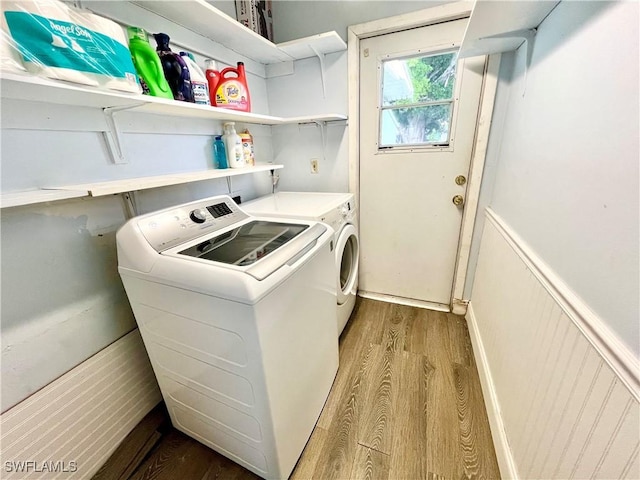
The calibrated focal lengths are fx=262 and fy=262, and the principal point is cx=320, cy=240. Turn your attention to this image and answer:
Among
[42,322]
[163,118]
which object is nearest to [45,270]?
[42,322]

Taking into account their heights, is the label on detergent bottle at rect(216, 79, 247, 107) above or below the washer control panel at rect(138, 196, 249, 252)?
above

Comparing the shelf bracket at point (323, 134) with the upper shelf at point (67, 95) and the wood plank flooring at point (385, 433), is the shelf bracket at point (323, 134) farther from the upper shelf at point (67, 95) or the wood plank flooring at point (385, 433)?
the wood plank flooring at point (385, 433)

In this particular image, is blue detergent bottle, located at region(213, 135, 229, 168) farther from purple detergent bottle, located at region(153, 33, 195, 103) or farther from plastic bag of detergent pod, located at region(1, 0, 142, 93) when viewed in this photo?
plastic bag of detergent pod, located at region(1, 0, 142, 93)

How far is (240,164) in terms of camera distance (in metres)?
1.69

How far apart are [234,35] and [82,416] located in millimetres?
2039

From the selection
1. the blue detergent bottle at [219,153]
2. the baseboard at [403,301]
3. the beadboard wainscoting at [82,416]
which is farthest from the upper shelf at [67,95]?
the baseboard at [403,301]

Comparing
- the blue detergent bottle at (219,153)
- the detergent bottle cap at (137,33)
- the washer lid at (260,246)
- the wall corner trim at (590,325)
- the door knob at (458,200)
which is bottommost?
the wall corner trim at (590,325)

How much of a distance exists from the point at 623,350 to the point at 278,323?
872 mm

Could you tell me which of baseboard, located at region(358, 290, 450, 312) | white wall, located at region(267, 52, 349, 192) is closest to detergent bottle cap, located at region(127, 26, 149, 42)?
white wall, located at region(267, 52, 349, 192)

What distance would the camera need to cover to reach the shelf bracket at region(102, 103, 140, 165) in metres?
1.11

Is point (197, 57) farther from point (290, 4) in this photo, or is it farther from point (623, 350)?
point (623, 350)

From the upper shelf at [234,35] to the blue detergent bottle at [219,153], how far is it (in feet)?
1.84

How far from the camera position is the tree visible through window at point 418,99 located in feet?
5.71

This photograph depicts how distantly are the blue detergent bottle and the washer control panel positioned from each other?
390 mm
